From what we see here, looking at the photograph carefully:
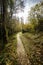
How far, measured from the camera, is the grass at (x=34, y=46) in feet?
9.77

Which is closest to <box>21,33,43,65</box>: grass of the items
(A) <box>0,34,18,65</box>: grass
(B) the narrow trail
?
(B) the narrow trail

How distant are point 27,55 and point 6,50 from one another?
67 cm

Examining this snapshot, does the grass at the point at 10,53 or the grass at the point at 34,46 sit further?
the grass at the point at 10,53

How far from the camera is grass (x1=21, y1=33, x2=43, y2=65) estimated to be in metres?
2.98

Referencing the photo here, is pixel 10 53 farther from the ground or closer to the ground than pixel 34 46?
closer to the ground

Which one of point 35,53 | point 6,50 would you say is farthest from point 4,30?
point 35,53

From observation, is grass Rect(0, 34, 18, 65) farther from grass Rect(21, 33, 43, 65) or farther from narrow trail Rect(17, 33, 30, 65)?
grass Rect(21, 33, 43, 65)

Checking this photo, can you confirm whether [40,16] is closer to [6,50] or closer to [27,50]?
[27,50]

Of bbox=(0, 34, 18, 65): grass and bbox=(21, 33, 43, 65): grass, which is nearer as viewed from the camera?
bbox=(21, 33, 43, 65): grass

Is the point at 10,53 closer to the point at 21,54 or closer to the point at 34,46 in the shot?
the point at 21,54

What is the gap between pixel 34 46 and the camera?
3373mm

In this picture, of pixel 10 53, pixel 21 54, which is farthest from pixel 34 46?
pixel 10 53

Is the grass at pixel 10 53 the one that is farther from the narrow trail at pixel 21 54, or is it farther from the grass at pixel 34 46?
the grass at pixel 34 46

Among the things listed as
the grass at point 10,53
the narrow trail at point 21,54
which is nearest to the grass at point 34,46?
the narrow trail at point 21,54
